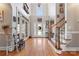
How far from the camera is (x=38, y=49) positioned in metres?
3.31

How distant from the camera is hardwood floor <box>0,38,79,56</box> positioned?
3.27 m

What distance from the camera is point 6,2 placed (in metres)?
3.21

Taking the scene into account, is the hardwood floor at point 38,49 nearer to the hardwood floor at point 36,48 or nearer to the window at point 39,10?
the hardwood floor at point 36,48

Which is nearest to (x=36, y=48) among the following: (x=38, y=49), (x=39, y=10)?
(x=38, y=49)

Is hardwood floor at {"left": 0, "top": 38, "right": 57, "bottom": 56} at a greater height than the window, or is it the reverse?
the window

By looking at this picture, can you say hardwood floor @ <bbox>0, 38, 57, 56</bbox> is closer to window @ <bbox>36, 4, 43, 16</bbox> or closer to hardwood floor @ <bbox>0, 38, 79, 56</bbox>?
hardwood floor @ <bbox>0, 38, 79, 56</bbox>

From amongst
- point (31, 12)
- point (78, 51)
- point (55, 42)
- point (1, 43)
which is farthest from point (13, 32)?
point (78, 51)

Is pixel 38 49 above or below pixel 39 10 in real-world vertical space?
below

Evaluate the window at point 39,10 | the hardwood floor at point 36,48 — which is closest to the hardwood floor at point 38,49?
the hardwood floor at point 36,48

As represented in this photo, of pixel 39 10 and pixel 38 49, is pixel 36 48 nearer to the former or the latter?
pixel 38 49

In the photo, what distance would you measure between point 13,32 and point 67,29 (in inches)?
46.7

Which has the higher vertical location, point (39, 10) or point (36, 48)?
point (39, 10)

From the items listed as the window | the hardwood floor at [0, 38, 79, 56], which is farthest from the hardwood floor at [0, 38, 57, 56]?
the window

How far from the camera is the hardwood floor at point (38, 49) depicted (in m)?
3.27
